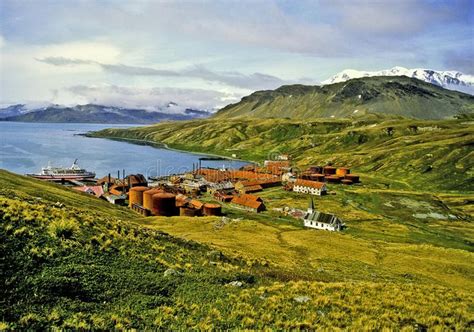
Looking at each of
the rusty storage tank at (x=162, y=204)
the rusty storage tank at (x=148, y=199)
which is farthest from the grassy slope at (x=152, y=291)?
the rusty storage tank at (x=148, y=199)

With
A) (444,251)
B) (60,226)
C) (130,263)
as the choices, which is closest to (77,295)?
(130,263)

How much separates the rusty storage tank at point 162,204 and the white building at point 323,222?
41971 mm

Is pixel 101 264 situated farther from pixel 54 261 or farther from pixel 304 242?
pixel 304 242

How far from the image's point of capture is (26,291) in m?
17.2

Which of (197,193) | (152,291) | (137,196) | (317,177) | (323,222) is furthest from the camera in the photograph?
(317,177)

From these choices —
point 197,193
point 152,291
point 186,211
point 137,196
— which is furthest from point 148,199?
point 152,291

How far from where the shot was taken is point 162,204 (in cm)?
11206

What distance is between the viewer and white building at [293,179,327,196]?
167125mm

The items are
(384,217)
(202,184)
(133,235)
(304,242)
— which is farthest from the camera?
(202,184)

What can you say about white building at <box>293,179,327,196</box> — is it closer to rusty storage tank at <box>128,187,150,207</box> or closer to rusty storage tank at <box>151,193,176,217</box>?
rusty storage tank at <box>151,193,176,217</box>

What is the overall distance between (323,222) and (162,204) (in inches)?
1924

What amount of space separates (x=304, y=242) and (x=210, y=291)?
56.7 metres

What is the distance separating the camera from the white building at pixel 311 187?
16712 centimetres

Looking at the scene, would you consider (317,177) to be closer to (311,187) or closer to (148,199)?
(311,187)
